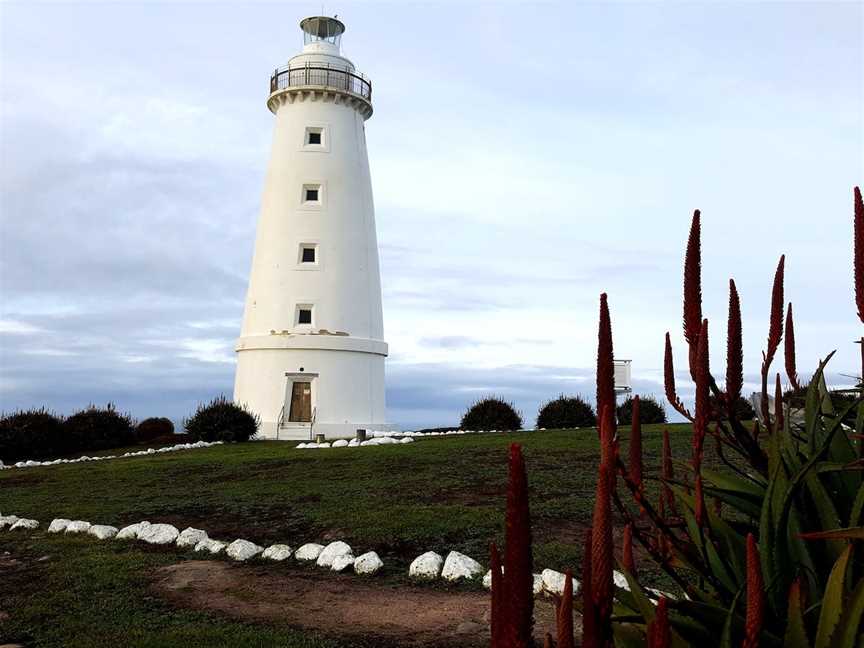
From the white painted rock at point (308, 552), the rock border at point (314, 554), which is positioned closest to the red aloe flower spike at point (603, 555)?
the rock border at point (314, 554)

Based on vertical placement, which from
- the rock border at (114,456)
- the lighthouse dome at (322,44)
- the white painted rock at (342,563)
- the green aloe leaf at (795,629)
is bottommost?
the white painted rock at (342,563)

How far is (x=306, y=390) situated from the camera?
3109 cm

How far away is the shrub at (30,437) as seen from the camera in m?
27.8

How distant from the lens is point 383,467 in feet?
51.0

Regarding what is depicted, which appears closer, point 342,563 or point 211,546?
point 342,563

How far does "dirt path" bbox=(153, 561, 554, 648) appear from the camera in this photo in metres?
6.01

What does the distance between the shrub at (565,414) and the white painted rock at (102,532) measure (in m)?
20.2

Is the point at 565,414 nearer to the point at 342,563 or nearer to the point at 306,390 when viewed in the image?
the point at 306,390

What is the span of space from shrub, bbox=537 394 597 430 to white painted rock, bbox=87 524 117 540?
20213mm

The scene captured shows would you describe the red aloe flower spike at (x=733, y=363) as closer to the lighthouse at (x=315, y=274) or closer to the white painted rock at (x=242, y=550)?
the white painted rock at (x=242, y=550)

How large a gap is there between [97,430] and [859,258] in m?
32.9

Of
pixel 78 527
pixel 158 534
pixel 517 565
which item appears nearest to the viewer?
pixel 517 565

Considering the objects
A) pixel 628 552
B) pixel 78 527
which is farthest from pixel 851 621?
pixel 78 527

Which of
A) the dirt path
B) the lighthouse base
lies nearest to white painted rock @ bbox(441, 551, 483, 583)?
the dirt path
